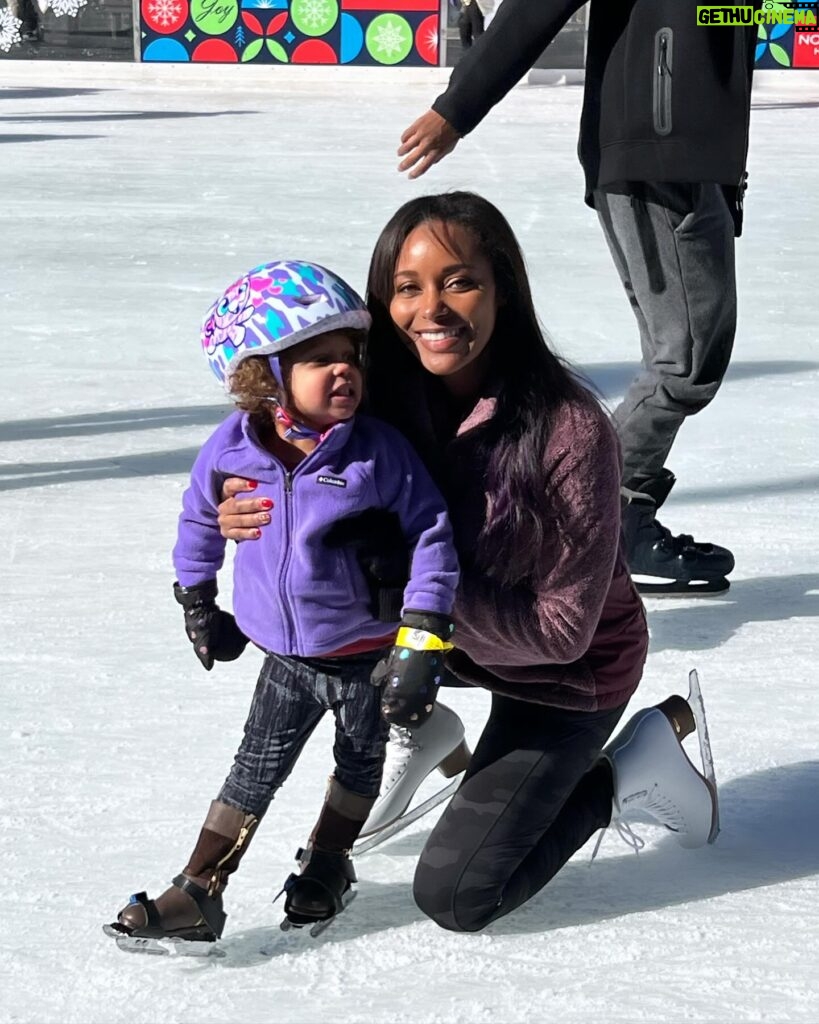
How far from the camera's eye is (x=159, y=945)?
2.09 m

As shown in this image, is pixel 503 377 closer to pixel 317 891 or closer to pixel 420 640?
pixel 420 640

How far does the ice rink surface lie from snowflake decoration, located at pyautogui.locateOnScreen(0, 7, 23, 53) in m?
12.3

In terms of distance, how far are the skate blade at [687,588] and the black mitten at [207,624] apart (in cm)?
151

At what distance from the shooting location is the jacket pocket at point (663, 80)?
125 inches

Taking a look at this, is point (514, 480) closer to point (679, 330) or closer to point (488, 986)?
point (488, 986)

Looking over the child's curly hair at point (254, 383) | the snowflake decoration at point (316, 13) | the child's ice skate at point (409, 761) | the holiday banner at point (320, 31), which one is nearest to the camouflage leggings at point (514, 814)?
the child's ice skate at point (409, 761)

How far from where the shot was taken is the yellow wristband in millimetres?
1999

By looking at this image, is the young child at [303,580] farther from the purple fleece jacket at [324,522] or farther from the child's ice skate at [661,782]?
the child's ice skate at [661,782]

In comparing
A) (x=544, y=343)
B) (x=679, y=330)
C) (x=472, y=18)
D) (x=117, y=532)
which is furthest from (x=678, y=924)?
(x=472, y=18)

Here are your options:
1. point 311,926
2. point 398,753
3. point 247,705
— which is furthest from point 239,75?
point 311,926

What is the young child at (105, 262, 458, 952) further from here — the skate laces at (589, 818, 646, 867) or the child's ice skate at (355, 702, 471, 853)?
the skate laces at (589, 818, 646, 867)

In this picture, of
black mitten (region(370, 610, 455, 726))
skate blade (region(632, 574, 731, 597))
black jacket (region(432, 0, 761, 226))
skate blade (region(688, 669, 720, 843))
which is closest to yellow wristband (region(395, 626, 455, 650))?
black mitten (region(370, 610, 455, 726))

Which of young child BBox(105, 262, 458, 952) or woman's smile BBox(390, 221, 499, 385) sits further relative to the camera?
woman's smile BBox(390, 221, 499, 385)

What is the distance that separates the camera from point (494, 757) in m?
2.33
